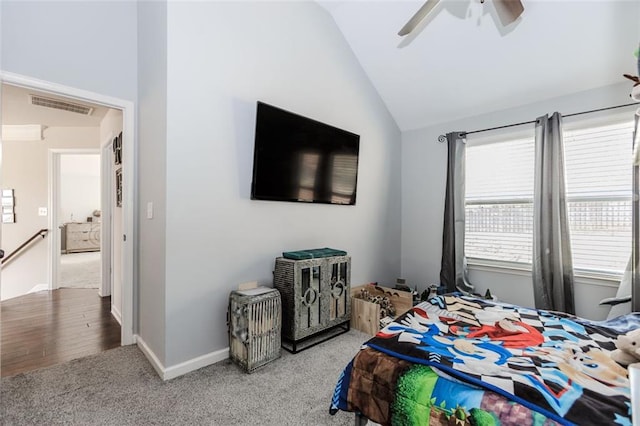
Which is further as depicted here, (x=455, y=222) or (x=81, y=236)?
(x=81, y=236)

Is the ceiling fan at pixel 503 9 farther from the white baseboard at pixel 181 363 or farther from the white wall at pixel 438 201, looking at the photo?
the white baseboard at pixel 181 363

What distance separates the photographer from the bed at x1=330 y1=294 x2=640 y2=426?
38.0 inches

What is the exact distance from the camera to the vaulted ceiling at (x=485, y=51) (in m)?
2.31

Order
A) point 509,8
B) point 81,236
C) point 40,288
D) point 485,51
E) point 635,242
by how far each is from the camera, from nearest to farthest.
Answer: point 509,8 < point 635,242 < point 485,51 < point 40,288 < point 81,236

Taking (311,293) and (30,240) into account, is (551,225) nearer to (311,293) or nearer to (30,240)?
(311,293)

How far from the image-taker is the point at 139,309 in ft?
8.00

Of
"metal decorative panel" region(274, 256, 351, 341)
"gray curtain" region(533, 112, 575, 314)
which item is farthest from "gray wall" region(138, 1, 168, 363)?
"gray curtain" region(533, 112, 575, 314)

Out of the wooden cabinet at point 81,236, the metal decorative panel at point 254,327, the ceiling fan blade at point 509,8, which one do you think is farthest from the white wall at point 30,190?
the ceiling fan blade at point 509,8

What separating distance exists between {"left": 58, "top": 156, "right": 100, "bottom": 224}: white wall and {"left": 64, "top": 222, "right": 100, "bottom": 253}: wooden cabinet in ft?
2.13

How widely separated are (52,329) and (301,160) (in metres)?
2.95

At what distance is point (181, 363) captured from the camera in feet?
6.56

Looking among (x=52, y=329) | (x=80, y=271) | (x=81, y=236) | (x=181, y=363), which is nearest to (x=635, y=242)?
(x=181, y=363)

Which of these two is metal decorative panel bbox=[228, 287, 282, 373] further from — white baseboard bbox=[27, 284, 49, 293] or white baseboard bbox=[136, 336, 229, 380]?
white baseboard bbox=[27, 284, 49, 293]

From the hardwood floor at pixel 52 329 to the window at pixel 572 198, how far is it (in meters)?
3.95
